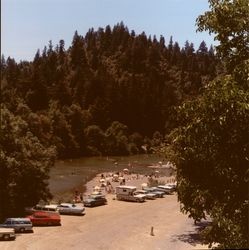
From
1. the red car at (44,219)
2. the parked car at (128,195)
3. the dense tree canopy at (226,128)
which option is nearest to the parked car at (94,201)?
the parked car at (128,195)

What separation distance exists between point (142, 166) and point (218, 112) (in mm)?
95245

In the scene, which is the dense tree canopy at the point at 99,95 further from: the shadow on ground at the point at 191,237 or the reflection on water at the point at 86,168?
the shadow on ground at the point at 191,237

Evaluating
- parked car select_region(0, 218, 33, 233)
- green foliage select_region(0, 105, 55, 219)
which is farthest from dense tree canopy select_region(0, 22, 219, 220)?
parked car select_region(0, 218, 33, 233)

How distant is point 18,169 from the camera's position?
44.3 metres

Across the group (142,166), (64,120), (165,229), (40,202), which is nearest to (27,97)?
(64,120)

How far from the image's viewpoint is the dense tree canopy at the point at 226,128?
1496 centimetres

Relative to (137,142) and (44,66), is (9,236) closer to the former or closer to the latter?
(137,142)

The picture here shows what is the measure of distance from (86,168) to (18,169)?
5939cm

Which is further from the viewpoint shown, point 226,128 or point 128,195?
point 128,195

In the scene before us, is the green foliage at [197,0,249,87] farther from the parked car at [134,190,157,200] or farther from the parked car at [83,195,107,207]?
the parked car at [134,190,157,200]

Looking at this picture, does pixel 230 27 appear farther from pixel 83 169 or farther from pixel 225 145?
pixel 83 169

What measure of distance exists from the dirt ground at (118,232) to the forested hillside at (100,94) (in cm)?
5564

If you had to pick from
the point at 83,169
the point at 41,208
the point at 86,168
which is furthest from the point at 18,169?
the point at 86,168

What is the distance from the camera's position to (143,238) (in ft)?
127
